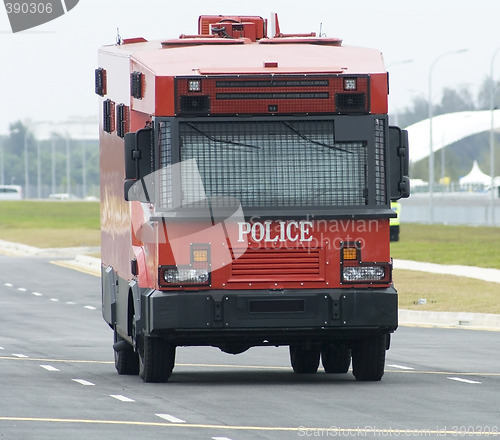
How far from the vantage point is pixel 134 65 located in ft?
54.0

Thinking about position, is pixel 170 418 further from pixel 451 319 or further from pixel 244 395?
pixel 451 319

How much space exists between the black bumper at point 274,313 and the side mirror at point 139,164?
3.24 feet

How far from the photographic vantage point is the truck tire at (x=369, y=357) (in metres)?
16.6

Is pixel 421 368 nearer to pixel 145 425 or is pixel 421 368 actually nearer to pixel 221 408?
pixel 221 408

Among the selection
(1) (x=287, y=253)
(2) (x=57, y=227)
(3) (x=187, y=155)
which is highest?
(3) (x=187, y=155)

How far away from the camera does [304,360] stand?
18.5 m

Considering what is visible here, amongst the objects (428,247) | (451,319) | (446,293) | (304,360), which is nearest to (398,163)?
(304,360)

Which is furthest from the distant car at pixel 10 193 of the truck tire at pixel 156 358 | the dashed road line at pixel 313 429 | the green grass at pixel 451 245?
the dashed road line at pixel 313 429

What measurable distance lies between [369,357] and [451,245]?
39.6 m

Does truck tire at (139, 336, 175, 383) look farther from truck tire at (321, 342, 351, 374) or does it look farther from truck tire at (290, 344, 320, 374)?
truck tire at (290, 344, 320, 374)

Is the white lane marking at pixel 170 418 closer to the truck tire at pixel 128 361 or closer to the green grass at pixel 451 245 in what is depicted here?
the truck tire at pixel 128 361

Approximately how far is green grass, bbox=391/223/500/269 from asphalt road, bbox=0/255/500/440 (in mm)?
21575

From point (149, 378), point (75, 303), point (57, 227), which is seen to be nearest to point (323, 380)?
point (149, 378)

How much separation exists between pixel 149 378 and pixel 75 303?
1794 cm
